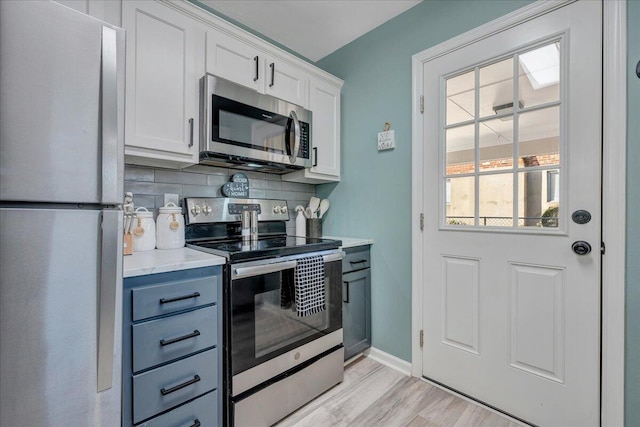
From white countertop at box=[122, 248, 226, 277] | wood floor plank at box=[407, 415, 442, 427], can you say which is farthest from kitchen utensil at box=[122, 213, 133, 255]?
wood floor plank at box=[407, 415, 442, 427]

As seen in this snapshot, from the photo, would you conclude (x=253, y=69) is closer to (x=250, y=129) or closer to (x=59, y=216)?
(x=250, y=129)

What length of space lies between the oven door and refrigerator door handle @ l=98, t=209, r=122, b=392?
51 centimetres

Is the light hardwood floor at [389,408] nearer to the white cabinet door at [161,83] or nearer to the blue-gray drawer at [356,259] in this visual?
Answer: the blue-gray drawer at [356,259]

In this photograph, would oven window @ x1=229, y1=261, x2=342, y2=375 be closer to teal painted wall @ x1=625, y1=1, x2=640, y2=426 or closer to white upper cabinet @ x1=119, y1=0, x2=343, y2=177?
white upper cabinet @ x1=119, y1=0, x2=343, y2=177

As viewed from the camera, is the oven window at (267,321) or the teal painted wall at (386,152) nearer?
the oven window at (267,321)

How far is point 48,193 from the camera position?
78 centimetres

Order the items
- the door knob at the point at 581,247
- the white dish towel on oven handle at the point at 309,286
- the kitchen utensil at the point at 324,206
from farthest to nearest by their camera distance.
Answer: the kitchen utensil at the point at 324,206 → the white dish towel on oven handle at the point at 309,286 → the door knob at the point at 581,247

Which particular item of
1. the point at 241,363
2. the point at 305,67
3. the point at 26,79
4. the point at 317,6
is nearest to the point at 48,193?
the point at 26,79

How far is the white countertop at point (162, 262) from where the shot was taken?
3.59ft

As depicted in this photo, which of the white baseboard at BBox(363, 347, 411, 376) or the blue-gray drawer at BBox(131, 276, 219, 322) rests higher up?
the blue-gray drawer at BBox(131, 276, 219, 322)

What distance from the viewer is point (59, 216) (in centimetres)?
80

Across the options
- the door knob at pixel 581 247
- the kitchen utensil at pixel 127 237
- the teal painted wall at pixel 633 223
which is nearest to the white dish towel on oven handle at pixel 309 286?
the kitchen utensil at pixel 127 237

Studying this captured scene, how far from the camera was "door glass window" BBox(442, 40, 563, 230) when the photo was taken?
1.45 metres

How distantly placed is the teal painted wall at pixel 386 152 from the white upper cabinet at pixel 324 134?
72mm
